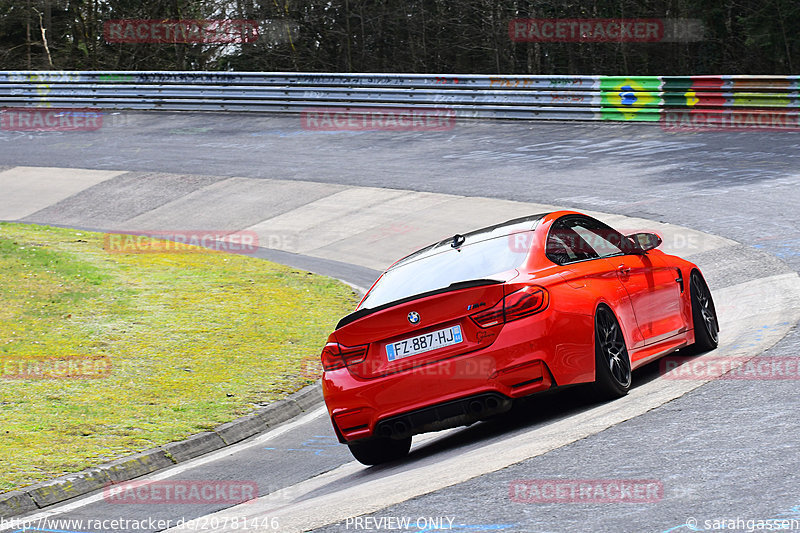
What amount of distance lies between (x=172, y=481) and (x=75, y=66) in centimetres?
3748

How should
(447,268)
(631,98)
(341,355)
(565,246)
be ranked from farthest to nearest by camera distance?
(631,98), (565,246), (447,268), (341,355)

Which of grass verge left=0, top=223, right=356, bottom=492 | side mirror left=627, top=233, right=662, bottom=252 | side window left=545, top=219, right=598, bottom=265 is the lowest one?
grass verge left=0, top=223, right=356, bottom=492

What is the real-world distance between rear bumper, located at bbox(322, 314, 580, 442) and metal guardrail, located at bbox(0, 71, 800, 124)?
57.7 feet

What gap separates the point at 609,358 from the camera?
744cm

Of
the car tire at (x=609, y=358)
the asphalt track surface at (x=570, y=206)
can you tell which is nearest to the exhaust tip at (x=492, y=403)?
the asphalt track surface at (x=570, y=206)

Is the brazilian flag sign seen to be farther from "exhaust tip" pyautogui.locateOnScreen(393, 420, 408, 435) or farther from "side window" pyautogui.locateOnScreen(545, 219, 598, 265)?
"exhaust tip" pyautogui.locateOnScreen(393, 420, 408, 435)

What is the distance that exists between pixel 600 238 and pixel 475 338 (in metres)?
1.93

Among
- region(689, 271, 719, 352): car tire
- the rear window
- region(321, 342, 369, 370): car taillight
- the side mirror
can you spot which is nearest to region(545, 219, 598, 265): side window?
the rear window

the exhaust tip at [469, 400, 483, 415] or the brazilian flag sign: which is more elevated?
the brazilian flag sign

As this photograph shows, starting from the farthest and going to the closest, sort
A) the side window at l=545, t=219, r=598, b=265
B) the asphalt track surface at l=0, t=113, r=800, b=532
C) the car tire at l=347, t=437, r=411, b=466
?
the side window at l=545, t=219, r=598, b=265 → the car tire at l=347, t=437, r=411, b=466 → the asphalt track surface at l=0, t=113, r=800, b=532

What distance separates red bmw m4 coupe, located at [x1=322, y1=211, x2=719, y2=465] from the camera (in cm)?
694

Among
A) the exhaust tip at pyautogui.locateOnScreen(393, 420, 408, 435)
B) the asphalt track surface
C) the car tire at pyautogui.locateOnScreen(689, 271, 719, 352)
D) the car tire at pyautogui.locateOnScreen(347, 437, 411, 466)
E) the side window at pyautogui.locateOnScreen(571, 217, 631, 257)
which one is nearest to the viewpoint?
the asphalt track surface

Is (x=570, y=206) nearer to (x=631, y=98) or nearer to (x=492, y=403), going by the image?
(x=631, y=98)

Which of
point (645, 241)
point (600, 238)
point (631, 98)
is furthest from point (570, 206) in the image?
point (600, 238)
